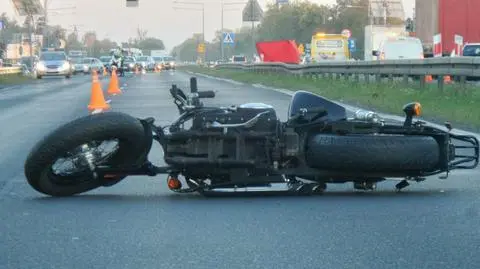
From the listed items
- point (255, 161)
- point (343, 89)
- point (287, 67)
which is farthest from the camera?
point (287, 67)

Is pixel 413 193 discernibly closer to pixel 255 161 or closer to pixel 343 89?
pixel 255 161

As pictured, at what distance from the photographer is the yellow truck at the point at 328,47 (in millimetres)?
64812

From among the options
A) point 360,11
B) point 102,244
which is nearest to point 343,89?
point 102,244

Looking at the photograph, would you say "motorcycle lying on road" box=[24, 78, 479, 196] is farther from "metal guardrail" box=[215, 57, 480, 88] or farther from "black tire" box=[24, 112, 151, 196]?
"metal guardrail" box=[215, 57, 480, 88]

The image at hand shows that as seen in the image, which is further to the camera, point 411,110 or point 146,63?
point 146,63

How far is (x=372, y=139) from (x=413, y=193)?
0.75 meters

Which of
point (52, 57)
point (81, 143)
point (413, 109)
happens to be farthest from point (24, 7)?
point (413, 109)

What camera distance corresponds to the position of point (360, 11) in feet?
360

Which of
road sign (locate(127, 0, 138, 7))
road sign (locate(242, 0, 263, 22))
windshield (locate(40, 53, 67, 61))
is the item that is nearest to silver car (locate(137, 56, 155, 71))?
road sign (locate(127, 0, 138, 7))

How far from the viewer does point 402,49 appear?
4394 cm

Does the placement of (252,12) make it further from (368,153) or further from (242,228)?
(242,228)

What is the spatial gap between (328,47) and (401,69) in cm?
3730

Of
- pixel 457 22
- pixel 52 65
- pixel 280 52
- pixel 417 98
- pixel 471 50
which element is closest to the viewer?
pixel 417 98

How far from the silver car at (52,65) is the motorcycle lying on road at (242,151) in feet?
177
